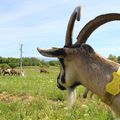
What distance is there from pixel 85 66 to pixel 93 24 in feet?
1.49

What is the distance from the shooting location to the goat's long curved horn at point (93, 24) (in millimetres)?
4780

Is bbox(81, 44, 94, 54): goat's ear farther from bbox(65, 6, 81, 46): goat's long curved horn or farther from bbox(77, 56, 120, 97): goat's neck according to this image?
bbox(65, 6, 81, 46): goat's long curved horn

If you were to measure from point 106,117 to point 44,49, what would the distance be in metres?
4.56

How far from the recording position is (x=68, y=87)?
4863 millimetres

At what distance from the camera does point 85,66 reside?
4812mm

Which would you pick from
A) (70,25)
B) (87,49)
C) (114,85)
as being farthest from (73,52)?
(114,85)

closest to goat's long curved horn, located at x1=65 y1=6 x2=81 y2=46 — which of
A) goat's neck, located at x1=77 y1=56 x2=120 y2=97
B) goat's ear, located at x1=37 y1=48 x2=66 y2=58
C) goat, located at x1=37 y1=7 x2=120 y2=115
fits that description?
goat, located at x1=37 y1=7 x2=120 y2=115

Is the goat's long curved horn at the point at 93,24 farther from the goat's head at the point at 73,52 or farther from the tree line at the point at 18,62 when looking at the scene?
the tree line at the point at 18,62

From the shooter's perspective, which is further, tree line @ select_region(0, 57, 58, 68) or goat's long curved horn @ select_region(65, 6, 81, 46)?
tree line @ select_region(0, 57, 58, 68)

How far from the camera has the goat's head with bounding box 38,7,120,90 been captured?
4.80 metres

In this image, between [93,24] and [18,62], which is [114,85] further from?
[18,62]

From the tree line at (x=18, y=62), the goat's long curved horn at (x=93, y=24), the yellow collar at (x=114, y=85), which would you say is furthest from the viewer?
the tree line at (x=18, y=62)

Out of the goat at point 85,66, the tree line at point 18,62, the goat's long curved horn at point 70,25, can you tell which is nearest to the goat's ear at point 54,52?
the goat at point 85,66

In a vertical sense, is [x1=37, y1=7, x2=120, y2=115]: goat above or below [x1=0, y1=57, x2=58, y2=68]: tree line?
above
